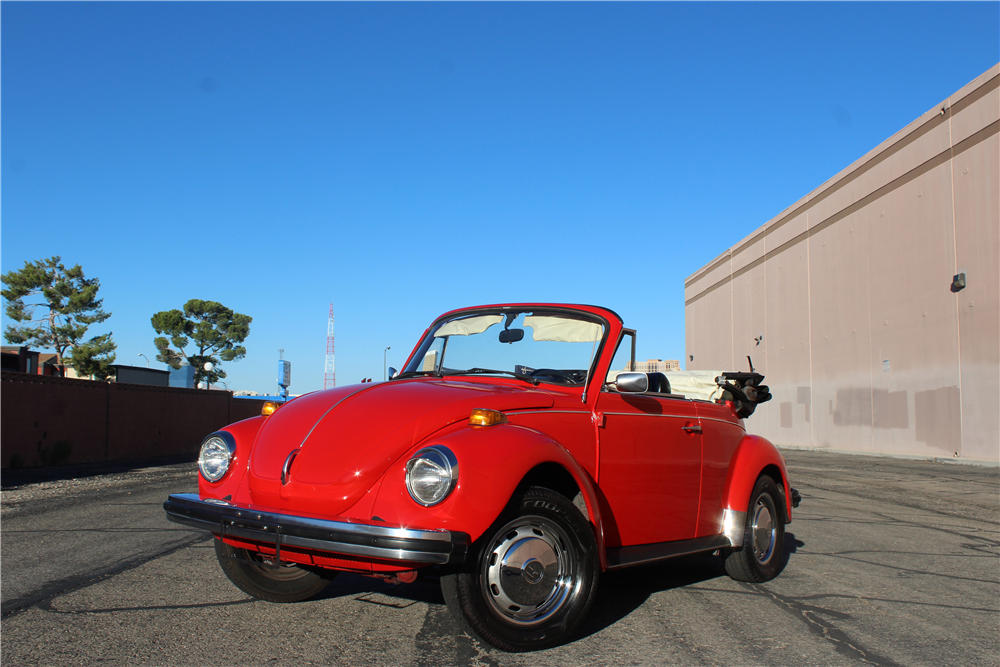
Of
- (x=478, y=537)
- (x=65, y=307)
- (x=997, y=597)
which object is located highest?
(x=65, y=307)

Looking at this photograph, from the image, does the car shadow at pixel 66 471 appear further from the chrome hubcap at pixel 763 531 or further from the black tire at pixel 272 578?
the chrome hubcap at pixel 763 531

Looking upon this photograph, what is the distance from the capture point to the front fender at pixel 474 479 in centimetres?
314

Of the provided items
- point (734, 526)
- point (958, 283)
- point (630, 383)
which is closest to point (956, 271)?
point (958, 283)

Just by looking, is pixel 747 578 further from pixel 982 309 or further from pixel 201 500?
pixel 982 309

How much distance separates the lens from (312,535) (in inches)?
123

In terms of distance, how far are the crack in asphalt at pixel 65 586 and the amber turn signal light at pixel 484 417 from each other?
2.65m

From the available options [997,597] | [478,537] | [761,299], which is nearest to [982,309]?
[761,299]

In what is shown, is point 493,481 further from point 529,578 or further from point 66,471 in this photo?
point 66,471

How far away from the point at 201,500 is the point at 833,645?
318cm

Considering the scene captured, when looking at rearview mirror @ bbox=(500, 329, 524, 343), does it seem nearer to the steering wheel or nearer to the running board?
the steering wheel

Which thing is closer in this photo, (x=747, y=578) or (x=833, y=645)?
(x=833, y=645)

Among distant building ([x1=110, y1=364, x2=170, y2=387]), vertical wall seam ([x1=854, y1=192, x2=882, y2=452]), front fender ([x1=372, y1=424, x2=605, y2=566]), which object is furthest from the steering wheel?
distant building ([x1=110, y1=364, x2=170, y2=387])

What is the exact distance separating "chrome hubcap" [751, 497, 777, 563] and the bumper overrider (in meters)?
2.91

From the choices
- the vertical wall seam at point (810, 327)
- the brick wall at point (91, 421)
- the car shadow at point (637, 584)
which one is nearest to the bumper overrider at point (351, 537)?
the car shadow at point (637, 584)
